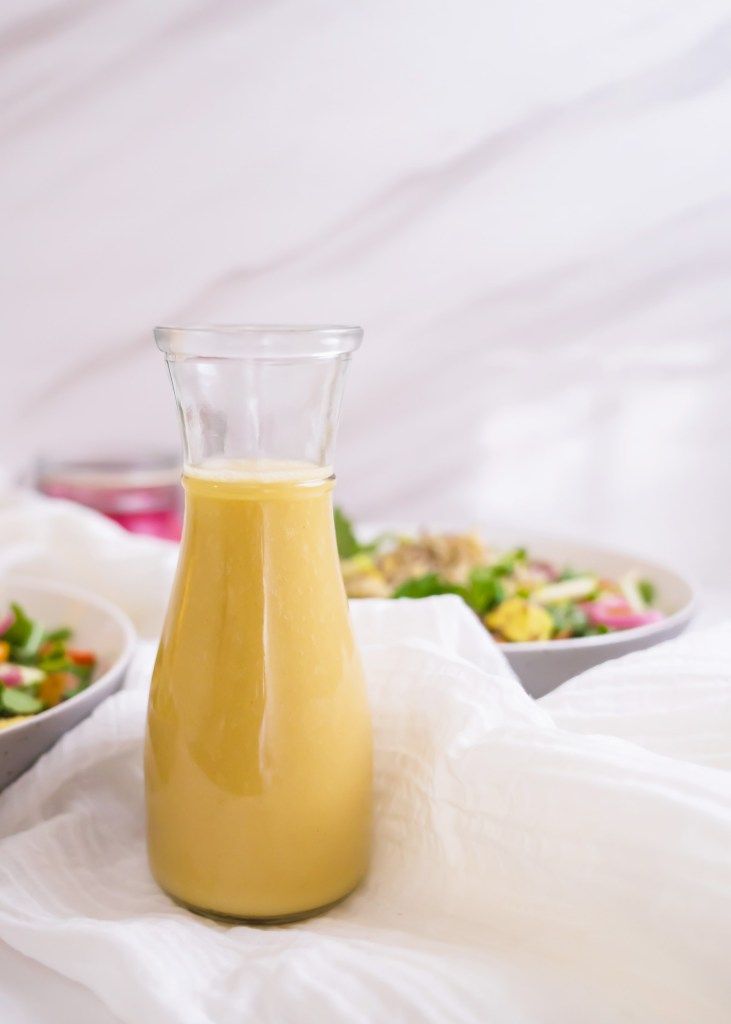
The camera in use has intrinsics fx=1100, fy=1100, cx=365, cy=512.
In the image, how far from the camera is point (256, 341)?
50cm

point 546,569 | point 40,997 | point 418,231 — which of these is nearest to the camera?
point 40,997

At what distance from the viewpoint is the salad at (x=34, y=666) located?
72 cm

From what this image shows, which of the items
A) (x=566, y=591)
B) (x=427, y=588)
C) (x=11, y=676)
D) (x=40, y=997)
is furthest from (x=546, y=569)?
(x=40, y=997)

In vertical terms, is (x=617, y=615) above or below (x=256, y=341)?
below

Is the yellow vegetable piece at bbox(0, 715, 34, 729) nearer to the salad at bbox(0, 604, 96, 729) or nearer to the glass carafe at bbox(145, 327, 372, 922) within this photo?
the salad at bbox(0, 604, 96, 729)

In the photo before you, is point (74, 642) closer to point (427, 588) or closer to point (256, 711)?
point (427, 588)

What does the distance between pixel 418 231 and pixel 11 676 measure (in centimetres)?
69

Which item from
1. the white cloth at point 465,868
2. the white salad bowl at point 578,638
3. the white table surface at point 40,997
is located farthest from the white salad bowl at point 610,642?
the white table surface at point 40,997

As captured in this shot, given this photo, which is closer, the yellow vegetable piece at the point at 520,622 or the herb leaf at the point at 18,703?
the herb leaf at the point at 18,703

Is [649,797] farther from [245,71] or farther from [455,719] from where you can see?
[245,71]

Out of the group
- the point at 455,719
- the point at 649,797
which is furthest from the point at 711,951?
the point at 455,719

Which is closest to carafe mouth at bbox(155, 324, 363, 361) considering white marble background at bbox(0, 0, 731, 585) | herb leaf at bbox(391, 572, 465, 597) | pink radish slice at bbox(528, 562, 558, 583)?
herb leaf at bbox(391, 572, 465, 597)

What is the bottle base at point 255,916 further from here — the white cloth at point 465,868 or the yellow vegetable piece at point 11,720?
the yellow vegetable piece at point 11,720

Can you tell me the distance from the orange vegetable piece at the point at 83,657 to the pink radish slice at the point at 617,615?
1.33 feet
